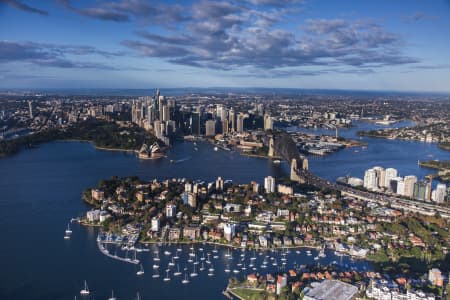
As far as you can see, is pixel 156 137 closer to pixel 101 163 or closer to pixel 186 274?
pixel 101 163

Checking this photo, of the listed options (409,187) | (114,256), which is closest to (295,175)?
(409,187)

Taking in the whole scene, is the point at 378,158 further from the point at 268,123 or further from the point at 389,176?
the point at 268,123

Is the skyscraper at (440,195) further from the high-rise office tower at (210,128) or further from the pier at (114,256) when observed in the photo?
the high-rise office tower at (210,128)

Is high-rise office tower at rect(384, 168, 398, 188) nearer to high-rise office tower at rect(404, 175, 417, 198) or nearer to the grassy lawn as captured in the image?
high-rise office tower at rect(404, 175, 417, 198)

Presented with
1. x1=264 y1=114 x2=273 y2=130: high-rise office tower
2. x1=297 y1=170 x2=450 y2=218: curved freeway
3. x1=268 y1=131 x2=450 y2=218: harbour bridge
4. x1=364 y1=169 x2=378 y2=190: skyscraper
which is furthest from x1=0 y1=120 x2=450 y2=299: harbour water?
x1=264 y1=114 x2=273 y2=130: high-rise office tower

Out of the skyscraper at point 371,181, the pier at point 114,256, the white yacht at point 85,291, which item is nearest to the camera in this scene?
the white yacht at point 85,291

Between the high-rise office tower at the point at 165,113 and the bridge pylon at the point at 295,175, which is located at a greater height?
the high-rise office tower at the point at 165,113

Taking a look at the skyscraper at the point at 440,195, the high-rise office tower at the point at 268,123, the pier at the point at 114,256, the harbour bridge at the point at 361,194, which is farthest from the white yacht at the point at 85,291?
the high-rise office tower at the point at 268,123

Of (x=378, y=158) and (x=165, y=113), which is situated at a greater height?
(x=165, y=113)

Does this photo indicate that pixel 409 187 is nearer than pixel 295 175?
Yes
